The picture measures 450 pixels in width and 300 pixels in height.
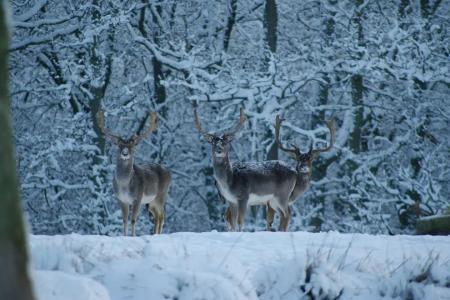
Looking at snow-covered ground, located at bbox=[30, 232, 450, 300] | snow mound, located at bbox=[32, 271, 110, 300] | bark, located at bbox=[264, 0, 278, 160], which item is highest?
bark, located at bbox=[264, 0, 278, 160]

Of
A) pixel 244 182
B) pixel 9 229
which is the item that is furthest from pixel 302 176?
pixel 9 229

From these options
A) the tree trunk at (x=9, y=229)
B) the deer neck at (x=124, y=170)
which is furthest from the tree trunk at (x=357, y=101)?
the tree trunk at (x=9, y=229)

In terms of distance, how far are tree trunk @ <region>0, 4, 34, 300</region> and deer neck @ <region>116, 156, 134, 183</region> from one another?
9419mm

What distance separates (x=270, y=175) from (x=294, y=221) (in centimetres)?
605

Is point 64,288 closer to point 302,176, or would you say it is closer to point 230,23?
point 302,176

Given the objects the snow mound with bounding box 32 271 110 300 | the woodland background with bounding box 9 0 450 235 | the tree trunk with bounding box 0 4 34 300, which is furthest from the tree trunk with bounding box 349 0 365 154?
the tree trunk with bounding box 0 4 34 300

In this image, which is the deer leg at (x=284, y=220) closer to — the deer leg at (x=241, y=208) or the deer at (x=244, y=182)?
the deer at (x=244, y=182)

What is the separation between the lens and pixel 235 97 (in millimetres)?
17297

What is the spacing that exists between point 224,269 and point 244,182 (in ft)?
19.7

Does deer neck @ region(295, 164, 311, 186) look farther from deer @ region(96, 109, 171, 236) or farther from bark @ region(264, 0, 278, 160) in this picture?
bark @ region(264, 0, 278, 160)

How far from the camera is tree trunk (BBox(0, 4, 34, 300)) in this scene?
253 centimetres

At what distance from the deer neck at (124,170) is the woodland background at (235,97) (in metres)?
4.91

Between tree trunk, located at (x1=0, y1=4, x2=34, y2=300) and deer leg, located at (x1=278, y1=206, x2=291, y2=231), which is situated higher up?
tree trunk, located at (x1=0, y1=4, x2=34, y2=300)

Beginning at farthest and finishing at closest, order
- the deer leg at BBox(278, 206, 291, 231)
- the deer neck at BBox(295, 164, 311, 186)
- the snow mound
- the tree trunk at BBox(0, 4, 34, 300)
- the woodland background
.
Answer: the woodland background, the deer neck at BBox(295, 164, 311, 186), the deer leg at BBox(278, 206, 291, 231), the snow mound, the tree trunk at BBox(0, 4, 34, 300)
